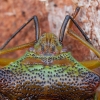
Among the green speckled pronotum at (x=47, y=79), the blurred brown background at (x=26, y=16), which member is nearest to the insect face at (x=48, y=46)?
the green speckled pronotum at (x=47, y=79)

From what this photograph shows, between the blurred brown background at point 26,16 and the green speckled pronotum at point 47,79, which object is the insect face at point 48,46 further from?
the blurred brown background at point 26,16

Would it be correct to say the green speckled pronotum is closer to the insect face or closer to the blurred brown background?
the insect face

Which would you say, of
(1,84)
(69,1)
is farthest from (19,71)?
(69,1)

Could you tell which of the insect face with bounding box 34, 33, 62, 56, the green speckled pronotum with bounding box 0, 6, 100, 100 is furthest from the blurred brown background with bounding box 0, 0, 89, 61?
the green speckled pronotum with bounding box 0, 6, 100, 100

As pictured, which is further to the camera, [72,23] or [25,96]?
[72,23]

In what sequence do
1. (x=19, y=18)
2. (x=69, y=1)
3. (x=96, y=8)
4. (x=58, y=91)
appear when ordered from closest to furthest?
1. (x=58, y=91)
2. (x=96, y=8)
3. (x=69, y=1)
4. (x=19, y=18)

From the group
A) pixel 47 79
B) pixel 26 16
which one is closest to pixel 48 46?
pixel 47 79

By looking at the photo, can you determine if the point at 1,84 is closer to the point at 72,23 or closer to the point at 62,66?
the point at 62,66

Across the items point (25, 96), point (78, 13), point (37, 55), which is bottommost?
point (25, 96)

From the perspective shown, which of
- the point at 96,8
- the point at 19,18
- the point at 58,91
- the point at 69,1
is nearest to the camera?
the point at 58,91

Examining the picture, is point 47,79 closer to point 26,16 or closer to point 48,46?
point 48,46
